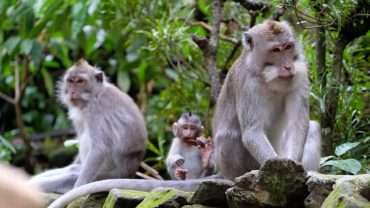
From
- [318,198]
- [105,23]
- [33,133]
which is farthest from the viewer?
[33,133]

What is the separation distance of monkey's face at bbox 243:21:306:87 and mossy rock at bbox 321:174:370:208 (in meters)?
1.99

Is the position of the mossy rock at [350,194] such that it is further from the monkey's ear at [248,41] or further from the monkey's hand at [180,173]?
the monkey's hand at [180,173]

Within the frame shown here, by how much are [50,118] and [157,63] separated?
6371 millimetres

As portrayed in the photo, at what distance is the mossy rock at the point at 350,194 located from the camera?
4281mm

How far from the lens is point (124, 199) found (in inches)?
249

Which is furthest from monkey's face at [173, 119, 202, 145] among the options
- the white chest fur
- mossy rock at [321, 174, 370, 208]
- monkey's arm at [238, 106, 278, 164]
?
mossy rock at [321, 174, 370, 208]

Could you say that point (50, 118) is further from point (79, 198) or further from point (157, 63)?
point (79, 198)

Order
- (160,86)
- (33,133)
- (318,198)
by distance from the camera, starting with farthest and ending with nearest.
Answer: (33,133) → (160,86) → (318,198)

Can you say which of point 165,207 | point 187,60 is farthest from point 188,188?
point 187,60

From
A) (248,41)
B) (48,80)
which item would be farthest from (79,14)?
(48,80)

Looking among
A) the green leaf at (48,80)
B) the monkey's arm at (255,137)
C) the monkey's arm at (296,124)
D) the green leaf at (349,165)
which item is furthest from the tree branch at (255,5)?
the green leaf at (48,80)

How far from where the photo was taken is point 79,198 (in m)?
7.46

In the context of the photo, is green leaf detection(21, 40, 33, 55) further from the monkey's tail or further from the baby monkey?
the monkey's tail

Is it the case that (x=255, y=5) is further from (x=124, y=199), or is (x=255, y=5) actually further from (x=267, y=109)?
(x=124, y=199)
